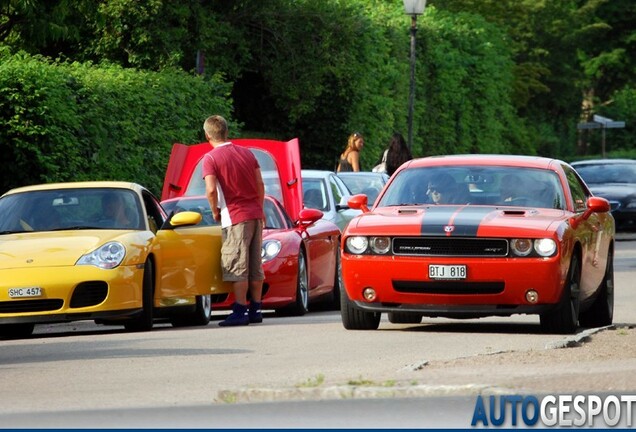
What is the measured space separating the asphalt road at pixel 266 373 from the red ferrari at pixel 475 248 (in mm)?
306

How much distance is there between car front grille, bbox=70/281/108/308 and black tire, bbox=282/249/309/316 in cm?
345

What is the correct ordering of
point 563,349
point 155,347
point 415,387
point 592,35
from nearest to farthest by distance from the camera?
1. point 415,387
2. point 563,349
3. point 155,347
4. point 592,35

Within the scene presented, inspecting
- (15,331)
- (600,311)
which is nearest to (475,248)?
(600,311)

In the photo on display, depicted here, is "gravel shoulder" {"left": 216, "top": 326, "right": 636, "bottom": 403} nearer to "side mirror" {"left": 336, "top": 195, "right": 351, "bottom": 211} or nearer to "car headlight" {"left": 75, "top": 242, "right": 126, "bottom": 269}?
"car headlight" {"left": 75, "top": 242, "right": 126, "bottom": 269}

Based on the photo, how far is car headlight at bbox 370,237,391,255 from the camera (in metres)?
15.6

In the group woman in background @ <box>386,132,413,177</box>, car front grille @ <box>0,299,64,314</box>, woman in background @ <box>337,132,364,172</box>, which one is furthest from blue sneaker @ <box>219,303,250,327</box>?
woman in background @ <box>386,132,413,177</box>

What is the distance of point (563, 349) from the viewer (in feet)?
44.4

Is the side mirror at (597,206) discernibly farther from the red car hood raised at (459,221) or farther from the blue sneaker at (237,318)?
the blue sneaker at (237,318)

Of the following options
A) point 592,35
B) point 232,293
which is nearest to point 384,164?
point 232,293

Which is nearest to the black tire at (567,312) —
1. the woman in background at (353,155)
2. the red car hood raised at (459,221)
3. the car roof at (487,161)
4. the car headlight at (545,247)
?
the car headlight at (545,247)

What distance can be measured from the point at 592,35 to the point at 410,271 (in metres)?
73.0

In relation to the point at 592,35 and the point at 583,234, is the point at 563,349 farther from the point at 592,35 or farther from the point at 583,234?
the point at 592,35

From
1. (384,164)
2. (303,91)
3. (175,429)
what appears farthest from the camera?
(303,91)

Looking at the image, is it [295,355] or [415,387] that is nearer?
[415,387]
